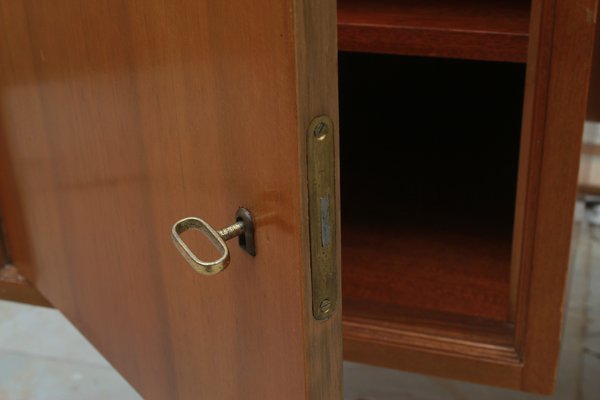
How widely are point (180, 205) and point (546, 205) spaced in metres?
0.28

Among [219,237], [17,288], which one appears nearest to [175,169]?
[219,237]

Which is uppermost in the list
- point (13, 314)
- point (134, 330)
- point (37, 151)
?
point (37, 151)

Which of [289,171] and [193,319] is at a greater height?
[289,171]

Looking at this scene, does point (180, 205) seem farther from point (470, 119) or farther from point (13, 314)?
point (13, 314)

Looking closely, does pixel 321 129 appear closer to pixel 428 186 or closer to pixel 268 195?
pixel 268 195

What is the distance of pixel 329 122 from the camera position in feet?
1.33

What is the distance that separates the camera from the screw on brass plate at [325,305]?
0.45m

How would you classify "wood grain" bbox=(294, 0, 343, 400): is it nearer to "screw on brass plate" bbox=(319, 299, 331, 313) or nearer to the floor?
"screw on brass plate" bbox=(319, 299, 331, 313)

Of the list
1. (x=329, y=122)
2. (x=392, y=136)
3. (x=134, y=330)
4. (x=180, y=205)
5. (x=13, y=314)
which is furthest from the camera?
(x=13, y=314)

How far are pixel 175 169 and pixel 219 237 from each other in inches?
3.4

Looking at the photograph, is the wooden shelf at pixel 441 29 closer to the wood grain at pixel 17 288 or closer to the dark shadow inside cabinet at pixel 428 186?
the dark shadow inside cabinet at pixel 428 186

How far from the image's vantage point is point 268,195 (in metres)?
0.44

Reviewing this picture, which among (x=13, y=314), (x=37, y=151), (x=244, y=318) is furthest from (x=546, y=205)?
(x=13, y=314)

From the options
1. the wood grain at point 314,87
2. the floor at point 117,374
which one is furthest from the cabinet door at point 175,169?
the floor at point 117,374
